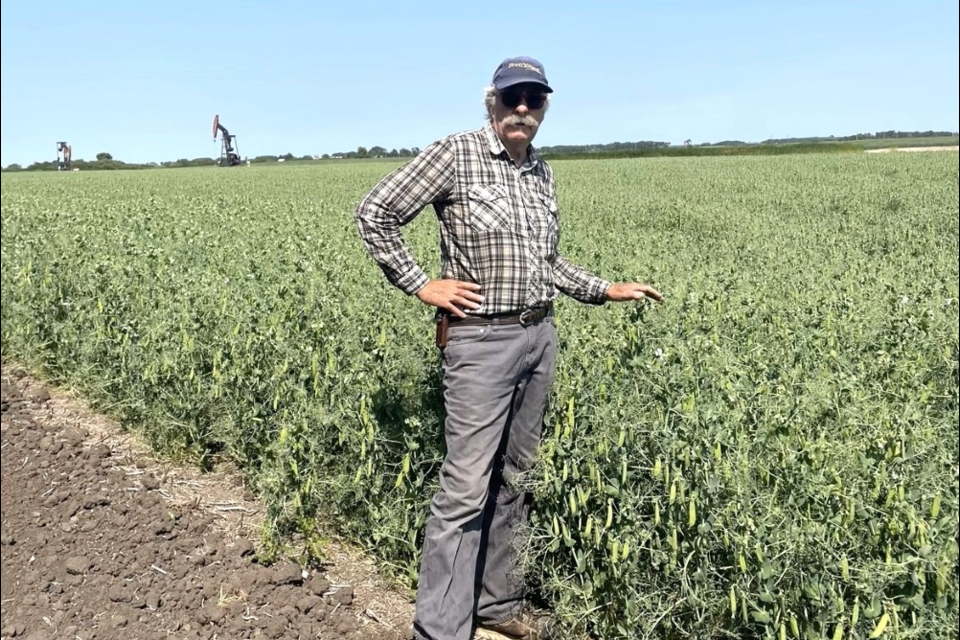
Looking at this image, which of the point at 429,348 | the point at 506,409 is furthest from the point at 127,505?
the point at 506,409

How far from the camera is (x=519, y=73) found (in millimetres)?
2969

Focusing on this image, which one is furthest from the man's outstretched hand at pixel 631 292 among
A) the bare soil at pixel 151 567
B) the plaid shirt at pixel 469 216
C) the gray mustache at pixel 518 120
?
the bare soil at pixel 151 567

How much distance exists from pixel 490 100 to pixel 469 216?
0.47 m

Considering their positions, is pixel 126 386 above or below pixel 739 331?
below

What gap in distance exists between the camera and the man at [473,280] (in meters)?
3.00

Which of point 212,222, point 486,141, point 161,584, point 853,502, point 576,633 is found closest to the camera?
point 853,502

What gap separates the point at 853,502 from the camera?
2719 mm

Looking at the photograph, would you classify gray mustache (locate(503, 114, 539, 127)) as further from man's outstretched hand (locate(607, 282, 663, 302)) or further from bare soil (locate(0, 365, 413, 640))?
bare soil (locate(0, 365, 413, 640))

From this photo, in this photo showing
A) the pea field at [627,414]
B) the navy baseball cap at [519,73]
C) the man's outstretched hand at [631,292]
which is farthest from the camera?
the man's outstretched hand at [631,292]

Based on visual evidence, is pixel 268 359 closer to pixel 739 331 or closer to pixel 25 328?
pixel 739 331

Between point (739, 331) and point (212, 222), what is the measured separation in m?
10.5

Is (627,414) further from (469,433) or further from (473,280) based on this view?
(473,280)

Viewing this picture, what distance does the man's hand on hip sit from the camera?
296 cm

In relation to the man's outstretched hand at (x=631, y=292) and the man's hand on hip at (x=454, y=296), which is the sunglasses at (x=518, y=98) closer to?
the man's hand on hip at (x=454, y=296)
